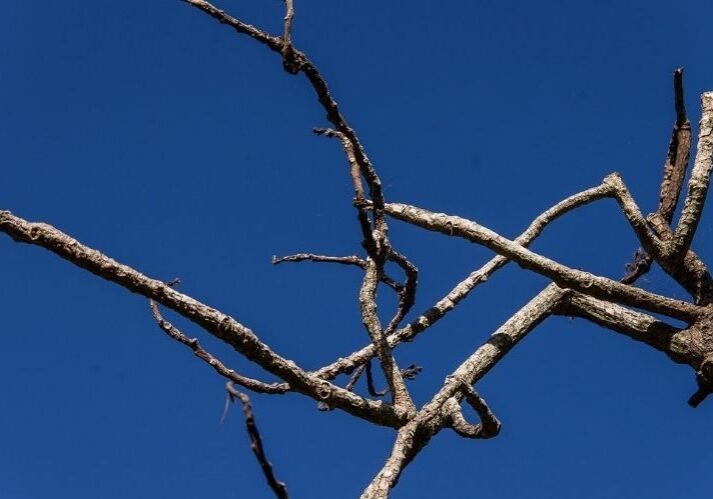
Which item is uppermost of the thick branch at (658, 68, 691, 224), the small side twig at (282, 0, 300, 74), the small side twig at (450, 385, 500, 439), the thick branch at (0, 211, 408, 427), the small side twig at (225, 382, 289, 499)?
the small side twig at (282, 0, 300, 74)

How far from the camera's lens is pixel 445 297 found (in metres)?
3.83

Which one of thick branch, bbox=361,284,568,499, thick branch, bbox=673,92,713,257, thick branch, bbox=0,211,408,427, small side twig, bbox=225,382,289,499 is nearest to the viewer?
small side twig, bbox=225,382,289,499

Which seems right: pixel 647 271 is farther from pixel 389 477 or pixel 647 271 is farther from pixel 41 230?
pixel 41 230

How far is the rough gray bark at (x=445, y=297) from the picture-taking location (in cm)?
247

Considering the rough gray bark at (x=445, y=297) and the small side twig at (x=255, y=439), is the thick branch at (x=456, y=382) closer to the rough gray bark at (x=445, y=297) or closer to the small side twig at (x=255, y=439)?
the rough gray bark at (x=445, y=297)

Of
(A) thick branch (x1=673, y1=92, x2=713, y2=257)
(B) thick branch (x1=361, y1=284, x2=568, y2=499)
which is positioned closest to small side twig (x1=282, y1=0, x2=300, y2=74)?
(B) thick branch (x1=361, y1=284, x2=568, y2=499)

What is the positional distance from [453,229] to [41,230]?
73.3 inches

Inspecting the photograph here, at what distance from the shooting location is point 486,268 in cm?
397

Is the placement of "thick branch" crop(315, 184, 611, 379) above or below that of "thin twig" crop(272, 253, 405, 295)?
below

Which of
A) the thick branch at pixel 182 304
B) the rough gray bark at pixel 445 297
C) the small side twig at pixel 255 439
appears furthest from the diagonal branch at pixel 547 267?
the small side twig at pixel 255 439

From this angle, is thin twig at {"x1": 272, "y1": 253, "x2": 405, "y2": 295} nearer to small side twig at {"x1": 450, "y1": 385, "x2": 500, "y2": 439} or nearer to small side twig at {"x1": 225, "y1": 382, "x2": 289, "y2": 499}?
small side twig at {"x1": 450, "y1": 385, "x2": 500, "y2": 439}

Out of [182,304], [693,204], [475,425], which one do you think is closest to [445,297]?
[475,425]

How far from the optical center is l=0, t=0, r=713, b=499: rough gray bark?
2.47 meters

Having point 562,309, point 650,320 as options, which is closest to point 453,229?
point 562,309
